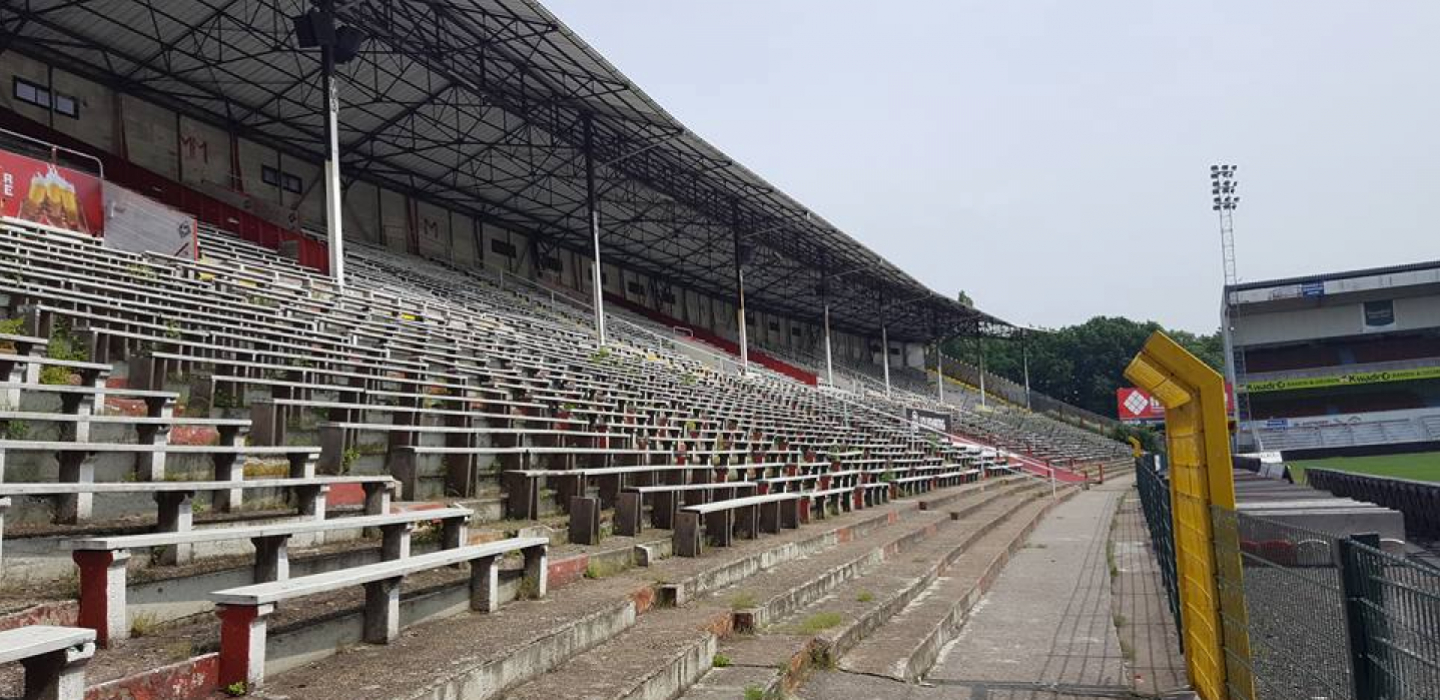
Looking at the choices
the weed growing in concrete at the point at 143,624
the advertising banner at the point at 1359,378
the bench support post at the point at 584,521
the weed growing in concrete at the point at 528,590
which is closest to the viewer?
the weed growing in concrete at the point at 143,624

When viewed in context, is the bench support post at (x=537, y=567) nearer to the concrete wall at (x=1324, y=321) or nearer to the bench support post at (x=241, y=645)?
the bench support post at (x=241, y=645)

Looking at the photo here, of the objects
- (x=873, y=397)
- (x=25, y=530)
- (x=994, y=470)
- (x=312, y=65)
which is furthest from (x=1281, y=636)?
(x=873, y=397)

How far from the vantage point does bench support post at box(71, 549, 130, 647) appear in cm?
300

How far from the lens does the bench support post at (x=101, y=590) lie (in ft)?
9.83

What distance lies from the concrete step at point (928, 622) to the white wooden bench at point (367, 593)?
194cm

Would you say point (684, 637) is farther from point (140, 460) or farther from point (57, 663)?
point (140, 460)

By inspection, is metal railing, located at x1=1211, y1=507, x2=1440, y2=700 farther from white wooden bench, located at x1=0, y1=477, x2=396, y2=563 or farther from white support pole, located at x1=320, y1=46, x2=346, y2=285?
white support pole, located at x1=320, y1=46, x2=346, y2=285

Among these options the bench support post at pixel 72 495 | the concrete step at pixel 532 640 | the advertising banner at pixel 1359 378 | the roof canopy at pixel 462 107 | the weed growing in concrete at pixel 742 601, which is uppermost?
the roof canopy at pixel 462 107

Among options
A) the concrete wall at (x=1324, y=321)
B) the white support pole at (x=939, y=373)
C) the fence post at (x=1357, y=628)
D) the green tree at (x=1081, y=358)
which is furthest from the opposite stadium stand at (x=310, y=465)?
the green tree at (x=1081, y=358)

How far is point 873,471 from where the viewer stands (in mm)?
15992

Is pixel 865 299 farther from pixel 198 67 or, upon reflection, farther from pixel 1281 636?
pixel 1281 636

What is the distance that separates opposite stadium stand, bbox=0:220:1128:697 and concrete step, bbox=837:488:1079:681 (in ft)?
2.25

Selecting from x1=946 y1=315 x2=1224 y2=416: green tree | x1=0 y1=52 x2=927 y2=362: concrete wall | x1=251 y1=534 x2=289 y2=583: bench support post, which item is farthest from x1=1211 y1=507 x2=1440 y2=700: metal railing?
x1=946 y1=315 x2=1224 y2=416: green tree

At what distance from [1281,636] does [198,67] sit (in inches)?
849
